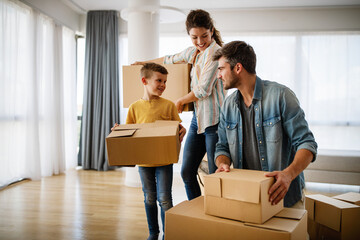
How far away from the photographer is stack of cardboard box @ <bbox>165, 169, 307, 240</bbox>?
95cm

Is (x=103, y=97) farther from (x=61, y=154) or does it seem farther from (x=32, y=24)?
(x=32, y=24)

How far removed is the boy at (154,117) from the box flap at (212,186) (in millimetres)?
655

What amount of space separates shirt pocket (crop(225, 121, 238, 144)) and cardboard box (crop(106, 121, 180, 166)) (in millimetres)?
254

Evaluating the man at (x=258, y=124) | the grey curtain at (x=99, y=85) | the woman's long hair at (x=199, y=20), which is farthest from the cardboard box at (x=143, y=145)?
the grey curtain at (x=99, y=85)

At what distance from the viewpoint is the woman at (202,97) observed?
179 centimetres

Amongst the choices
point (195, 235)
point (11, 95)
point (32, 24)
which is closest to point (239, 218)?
point (195, 235)

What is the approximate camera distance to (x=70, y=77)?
4707 millimetres

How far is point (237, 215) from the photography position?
3.31 feet

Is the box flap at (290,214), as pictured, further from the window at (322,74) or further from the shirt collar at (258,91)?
the window at (322,74)

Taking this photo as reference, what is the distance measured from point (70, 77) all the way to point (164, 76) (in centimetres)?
338

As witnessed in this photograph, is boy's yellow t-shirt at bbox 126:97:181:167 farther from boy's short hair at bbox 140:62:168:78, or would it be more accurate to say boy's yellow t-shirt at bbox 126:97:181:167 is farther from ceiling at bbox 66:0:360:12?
ceiling at bbox 66:0:360:12

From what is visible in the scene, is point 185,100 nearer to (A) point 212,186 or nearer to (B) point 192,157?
(B) point 192,157

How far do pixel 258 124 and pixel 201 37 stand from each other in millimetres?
740

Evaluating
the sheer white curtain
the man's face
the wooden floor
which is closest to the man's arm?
the man's face
